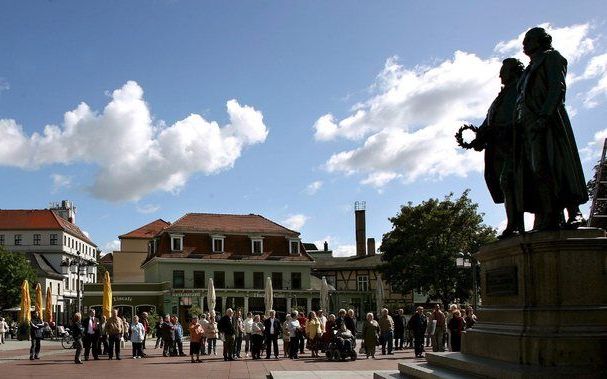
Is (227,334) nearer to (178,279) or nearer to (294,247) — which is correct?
(178,279)

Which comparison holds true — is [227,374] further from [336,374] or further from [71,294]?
[71,294]

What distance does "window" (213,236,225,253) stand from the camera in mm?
60844

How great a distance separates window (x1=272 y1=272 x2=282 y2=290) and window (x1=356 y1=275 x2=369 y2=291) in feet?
48.8

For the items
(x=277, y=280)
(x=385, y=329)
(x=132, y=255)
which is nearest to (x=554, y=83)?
(x=385, y=329)

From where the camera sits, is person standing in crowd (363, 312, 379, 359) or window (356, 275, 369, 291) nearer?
person standing in crowd (363, 312, 379, 359)

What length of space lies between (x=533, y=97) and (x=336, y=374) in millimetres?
8335

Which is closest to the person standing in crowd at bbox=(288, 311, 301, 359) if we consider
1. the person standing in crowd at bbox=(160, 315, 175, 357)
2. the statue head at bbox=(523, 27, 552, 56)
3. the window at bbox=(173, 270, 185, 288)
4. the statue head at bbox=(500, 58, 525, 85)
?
the person standing in crowd at bbox=(160, 315, 175, 357)

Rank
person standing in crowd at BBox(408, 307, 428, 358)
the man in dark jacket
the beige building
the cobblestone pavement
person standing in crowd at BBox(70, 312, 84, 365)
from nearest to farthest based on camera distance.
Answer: the man in dark jacket → the cobblestone pavement → person standing in crowd at BBox(70, 312, 84, 365) → person standing in crowd at BBox(408, 307, 428, 358) → the beige building

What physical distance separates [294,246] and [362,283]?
13687 mm

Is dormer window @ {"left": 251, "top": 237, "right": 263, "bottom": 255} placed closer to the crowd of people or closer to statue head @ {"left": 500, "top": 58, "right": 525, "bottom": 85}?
the crowd of people

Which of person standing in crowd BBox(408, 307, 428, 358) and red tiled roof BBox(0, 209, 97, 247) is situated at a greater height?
red tiled roof BBox(0, 209, 97, 247)

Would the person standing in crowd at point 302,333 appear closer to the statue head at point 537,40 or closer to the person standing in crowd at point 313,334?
the person standing in crowd at point 313,334

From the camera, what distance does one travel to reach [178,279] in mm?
58750

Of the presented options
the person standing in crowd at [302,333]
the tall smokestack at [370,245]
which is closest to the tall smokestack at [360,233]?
the tall smokestack at [370,245]
